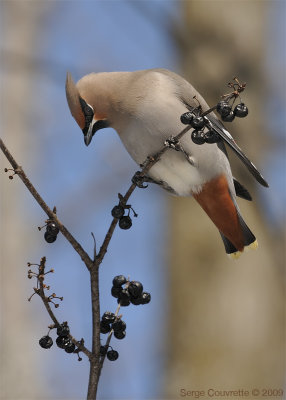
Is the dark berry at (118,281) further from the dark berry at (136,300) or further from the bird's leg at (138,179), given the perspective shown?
the bird's leg at (138,179)

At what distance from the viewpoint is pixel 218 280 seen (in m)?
5.71

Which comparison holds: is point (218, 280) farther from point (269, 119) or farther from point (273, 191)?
point (269, 119)

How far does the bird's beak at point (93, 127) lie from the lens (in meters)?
4.10

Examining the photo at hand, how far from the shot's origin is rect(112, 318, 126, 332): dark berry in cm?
249

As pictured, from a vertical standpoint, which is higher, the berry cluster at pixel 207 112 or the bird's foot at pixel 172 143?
the bird's foot at pixel 172 143

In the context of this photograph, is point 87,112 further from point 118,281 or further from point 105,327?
point 105,327

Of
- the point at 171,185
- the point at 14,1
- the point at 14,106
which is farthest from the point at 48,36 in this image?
the point at 171,185

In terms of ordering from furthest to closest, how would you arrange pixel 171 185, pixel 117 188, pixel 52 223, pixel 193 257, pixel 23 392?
pixel 117 188
pixel 193 257
pixel 23 392
pixel 171 185
pixel 52 223

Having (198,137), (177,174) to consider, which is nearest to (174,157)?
(177,174)

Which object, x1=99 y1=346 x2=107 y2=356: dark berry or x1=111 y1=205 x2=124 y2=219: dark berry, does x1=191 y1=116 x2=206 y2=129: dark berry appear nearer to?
x1=111 y1=205 x2=124 y2=219: dark berry

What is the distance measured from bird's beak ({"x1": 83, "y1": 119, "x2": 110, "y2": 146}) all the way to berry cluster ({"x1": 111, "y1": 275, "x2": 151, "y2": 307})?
155cm

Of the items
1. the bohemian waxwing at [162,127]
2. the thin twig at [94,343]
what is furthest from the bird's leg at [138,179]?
the thin twig at [94,343]

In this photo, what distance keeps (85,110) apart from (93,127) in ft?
0.36

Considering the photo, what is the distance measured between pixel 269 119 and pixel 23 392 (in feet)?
10.1
